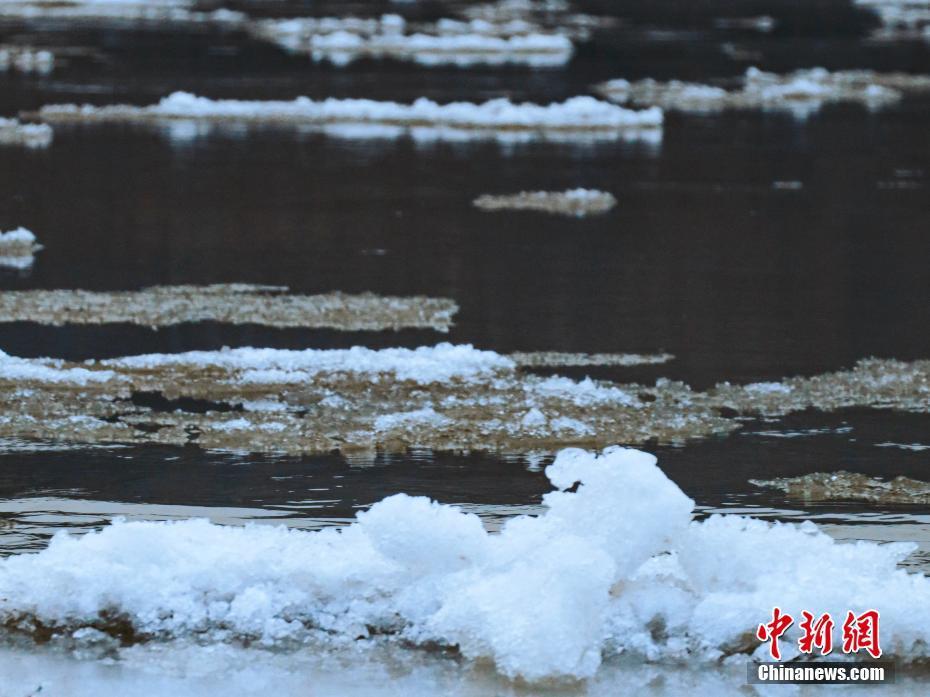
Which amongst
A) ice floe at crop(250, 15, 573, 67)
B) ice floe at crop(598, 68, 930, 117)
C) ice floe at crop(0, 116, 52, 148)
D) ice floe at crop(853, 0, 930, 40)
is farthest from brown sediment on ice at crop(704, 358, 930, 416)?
ice floe at crop(853, 0, 930, 40)

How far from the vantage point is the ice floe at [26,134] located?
2459 centimetres

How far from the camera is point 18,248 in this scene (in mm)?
16844

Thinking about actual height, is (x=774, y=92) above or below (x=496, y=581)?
above

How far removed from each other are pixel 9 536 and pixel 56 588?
4.21 ft

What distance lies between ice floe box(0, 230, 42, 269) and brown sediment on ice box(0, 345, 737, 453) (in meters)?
4.91

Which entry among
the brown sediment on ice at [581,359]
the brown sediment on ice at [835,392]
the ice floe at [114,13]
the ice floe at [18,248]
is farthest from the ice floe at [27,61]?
the brown sediment on ice at [835,392]

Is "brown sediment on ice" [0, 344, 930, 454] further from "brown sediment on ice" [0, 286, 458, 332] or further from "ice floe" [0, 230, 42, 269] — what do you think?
"ice floe" [0, 230, 42, 269]

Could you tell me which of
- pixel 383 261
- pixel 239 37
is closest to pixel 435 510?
pixel 383 261

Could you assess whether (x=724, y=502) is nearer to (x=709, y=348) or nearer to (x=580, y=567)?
(x=580, y=567)

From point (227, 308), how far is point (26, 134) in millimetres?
12227

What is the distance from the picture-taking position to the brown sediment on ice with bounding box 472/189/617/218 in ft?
65.5

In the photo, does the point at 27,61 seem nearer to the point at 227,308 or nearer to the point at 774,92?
the point at 774,92

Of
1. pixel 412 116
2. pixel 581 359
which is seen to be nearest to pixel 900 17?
pixel 412 116

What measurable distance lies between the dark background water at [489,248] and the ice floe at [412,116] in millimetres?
923
